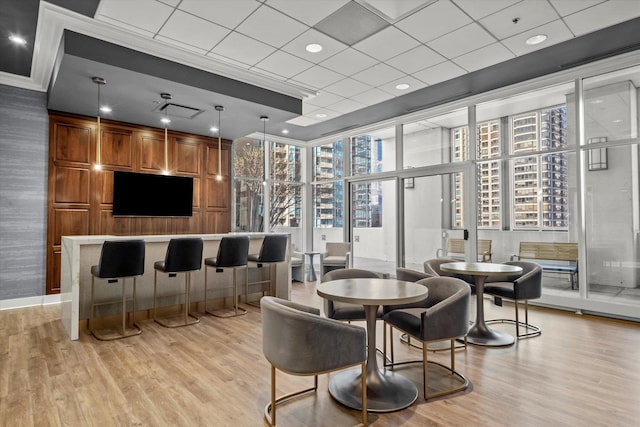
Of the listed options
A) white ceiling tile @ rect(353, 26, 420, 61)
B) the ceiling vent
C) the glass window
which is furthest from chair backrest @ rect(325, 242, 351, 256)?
A: white ceiling tile @ rect(353, 26, 420, 61)

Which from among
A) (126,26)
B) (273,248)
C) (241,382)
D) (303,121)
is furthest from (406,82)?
(241,382)

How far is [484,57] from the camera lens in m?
4.42

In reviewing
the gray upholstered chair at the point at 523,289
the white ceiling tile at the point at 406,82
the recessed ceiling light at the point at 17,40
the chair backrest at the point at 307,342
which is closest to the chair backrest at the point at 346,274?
the chair backrest at the point at 307,342

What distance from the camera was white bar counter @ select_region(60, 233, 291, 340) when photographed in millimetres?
3850

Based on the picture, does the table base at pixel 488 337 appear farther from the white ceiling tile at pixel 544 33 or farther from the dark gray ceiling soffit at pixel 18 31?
the dark gray ceiling soffit at pixel 18 31

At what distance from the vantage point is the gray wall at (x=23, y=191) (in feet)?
16.6

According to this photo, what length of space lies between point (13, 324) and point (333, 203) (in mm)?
5973

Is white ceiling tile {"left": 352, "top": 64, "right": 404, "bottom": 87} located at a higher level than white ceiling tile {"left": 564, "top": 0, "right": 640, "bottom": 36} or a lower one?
lower

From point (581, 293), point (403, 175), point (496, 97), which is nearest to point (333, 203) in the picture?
point (403, 175)

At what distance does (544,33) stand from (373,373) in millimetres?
3954

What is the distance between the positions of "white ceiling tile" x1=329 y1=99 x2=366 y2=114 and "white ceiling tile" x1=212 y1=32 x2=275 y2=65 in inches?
79.2

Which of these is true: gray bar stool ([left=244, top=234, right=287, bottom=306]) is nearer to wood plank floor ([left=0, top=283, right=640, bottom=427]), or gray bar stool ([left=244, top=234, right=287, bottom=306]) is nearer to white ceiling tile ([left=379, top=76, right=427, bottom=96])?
Result: wood plank floor ([left=0, top=283, right=640, bottom=427])

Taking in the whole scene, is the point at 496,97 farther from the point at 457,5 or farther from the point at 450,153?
the point at 457,5

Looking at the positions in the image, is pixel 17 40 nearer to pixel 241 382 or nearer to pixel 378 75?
pixel 378 75
